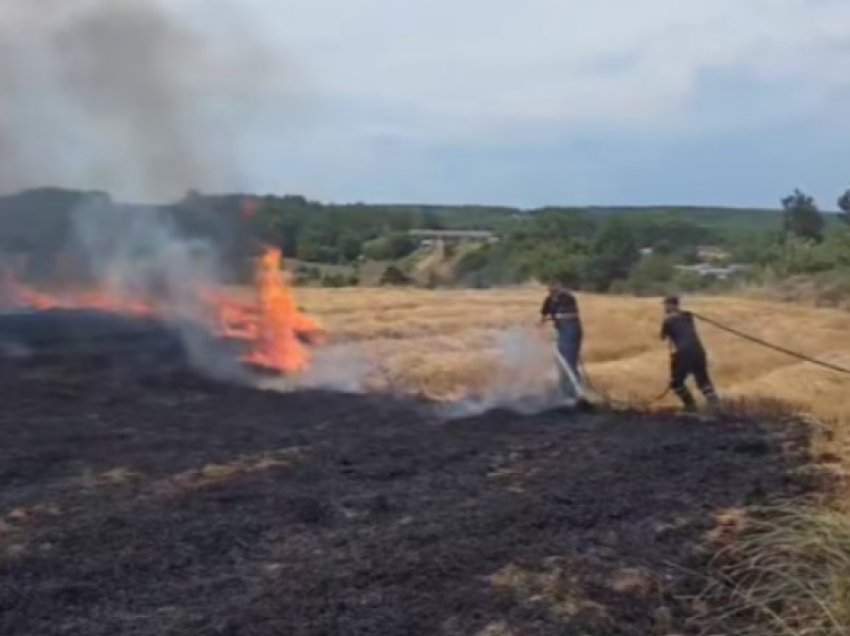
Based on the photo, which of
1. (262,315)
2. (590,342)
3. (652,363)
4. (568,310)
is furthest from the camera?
(590,342)

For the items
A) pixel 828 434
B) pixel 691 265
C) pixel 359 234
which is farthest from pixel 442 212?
pixel 828 434

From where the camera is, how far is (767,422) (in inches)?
701

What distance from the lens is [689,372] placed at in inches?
736

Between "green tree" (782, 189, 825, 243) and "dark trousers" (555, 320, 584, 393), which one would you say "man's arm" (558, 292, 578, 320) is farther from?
"green tree" (782, 189, 825, 243)

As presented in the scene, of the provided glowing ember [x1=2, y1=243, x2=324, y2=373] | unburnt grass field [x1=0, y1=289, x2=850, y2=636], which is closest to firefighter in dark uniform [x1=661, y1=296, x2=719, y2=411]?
unburnt grass field [x1=0, y1=289, x2=850, y2=636]

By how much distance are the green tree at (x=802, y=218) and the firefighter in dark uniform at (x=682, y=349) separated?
4341 centimetres

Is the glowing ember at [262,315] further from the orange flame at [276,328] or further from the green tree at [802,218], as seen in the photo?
the green tree at [802,218]

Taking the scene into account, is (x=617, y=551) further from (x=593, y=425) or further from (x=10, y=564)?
(x=593, y=425)

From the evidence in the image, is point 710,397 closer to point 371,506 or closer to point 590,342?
point 371,506

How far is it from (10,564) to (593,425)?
8916 mm

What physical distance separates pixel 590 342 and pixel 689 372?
12893 millimetres

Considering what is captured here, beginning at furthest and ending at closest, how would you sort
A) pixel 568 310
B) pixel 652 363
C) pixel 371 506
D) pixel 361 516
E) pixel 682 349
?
pixel 652 363, pixel 568 310, pixel 682 349, pixel 371 506, pixel 361 516

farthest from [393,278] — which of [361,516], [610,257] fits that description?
[361,516]

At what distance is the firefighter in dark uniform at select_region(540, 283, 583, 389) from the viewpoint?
1864cm
